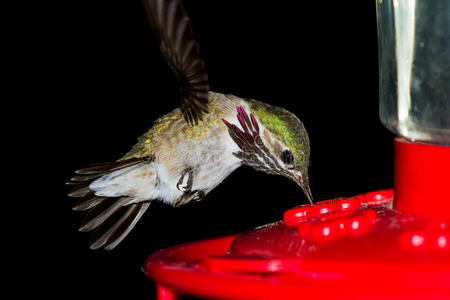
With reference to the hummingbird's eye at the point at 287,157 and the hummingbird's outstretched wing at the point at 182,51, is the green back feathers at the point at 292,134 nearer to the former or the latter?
the hummingbird's eye at the point at 287,157

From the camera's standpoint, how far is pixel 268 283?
1.27m

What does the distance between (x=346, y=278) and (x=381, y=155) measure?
10.7 ft

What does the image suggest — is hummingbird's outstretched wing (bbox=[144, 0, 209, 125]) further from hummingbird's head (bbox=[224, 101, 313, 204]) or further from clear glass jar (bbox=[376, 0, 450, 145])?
clear glass jar (bbox=[376, 0, 450, 145])

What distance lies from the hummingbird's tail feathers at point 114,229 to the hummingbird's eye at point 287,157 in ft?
2.42

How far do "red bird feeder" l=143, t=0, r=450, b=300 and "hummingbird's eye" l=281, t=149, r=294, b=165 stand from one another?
0.45m

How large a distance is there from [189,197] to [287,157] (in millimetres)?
505

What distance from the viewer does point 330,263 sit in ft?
4.39

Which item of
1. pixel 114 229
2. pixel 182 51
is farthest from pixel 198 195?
pixel 182 51

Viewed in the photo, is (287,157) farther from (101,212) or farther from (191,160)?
(101,212)

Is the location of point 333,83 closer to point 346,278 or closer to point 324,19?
point 324,19

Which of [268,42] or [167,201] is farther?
[268,42]

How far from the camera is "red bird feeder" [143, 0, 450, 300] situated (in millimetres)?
1260

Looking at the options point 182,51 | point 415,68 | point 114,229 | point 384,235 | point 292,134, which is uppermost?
point 182,51

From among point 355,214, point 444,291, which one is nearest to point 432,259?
point 444,291
